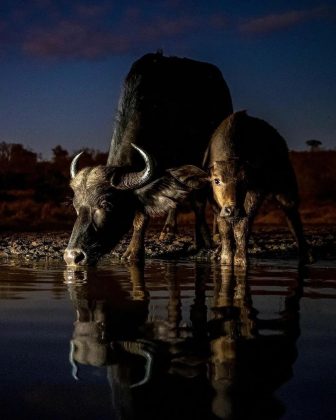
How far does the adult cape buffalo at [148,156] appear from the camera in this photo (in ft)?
23.0

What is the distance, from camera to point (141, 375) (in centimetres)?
184

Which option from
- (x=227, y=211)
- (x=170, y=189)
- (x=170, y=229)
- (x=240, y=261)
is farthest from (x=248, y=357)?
(x=170, y=229)

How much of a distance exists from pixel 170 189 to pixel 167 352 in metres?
5.24

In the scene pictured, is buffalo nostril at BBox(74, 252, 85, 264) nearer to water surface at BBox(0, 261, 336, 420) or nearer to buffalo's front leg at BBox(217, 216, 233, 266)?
buffalo's front leg at BBox(217, 216, 233, 266)

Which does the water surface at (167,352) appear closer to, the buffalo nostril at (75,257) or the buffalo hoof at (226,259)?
the buffalo nostril at (75,257)

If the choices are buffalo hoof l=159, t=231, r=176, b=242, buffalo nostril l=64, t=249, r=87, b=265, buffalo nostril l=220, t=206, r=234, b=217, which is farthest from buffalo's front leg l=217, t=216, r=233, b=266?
buffalo hoof l=159, t=231, r=176, b=242

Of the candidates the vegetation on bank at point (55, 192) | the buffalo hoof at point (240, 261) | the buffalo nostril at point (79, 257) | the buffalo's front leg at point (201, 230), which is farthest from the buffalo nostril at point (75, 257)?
the vegetation on bank at point (55, 192)

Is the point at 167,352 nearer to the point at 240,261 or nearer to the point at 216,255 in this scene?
the point at 240,261

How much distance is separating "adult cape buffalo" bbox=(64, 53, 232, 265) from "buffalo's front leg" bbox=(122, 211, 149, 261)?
0.04ft

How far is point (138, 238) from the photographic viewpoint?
803 cm

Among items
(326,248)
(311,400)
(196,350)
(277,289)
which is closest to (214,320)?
(196,350)

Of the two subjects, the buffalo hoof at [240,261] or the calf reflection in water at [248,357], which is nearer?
the calf reflection in water at [248,357]

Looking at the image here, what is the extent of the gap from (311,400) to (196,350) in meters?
0.65

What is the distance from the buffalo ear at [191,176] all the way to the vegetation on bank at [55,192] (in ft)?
34.6
